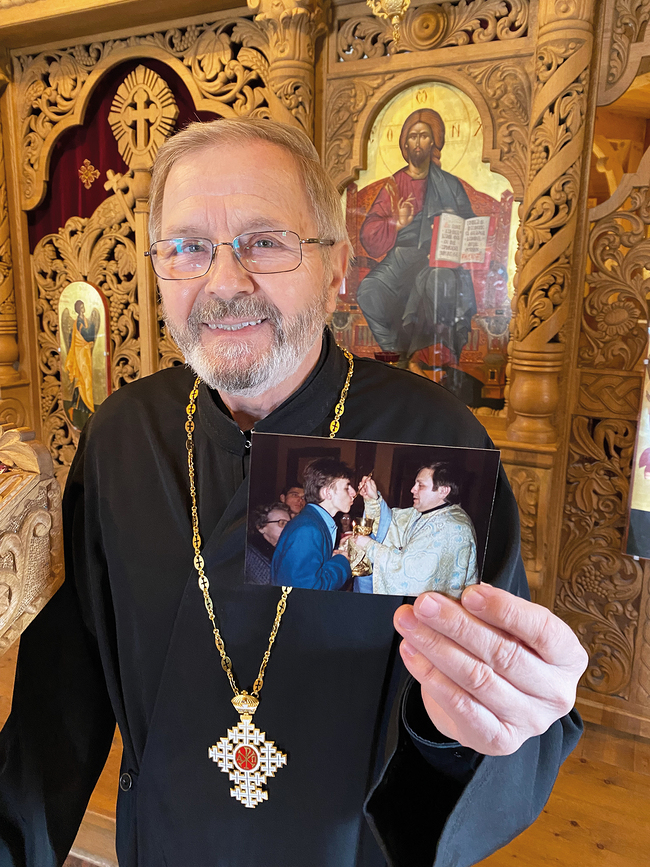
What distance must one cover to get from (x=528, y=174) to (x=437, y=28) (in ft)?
2.63

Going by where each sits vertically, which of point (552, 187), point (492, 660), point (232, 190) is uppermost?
point (552, 187)

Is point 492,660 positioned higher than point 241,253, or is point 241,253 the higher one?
point 241,253

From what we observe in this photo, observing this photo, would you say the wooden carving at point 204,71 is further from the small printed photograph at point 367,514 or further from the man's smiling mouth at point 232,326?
the small printed photograph at point 367,514

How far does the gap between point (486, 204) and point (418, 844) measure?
245 cm

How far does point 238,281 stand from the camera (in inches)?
42.5

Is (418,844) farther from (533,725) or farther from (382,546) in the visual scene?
(382,546)

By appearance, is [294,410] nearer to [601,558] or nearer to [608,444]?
[608,444]

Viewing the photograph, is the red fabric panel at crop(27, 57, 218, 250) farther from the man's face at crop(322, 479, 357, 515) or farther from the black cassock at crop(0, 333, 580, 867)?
the man's face at crop(322, 479, 357, 515)

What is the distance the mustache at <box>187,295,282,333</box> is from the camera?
3.62 ft

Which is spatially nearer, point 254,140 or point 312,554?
point 312,554

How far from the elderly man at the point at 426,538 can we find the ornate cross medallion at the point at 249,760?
1.54ft

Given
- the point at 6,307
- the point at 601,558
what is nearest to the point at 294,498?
the point at 601,558

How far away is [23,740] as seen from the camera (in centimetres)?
114

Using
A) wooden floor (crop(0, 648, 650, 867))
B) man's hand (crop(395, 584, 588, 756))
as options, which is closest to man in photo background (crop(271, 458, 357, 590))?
man's hand (crop(395, 584, 588, 756))
